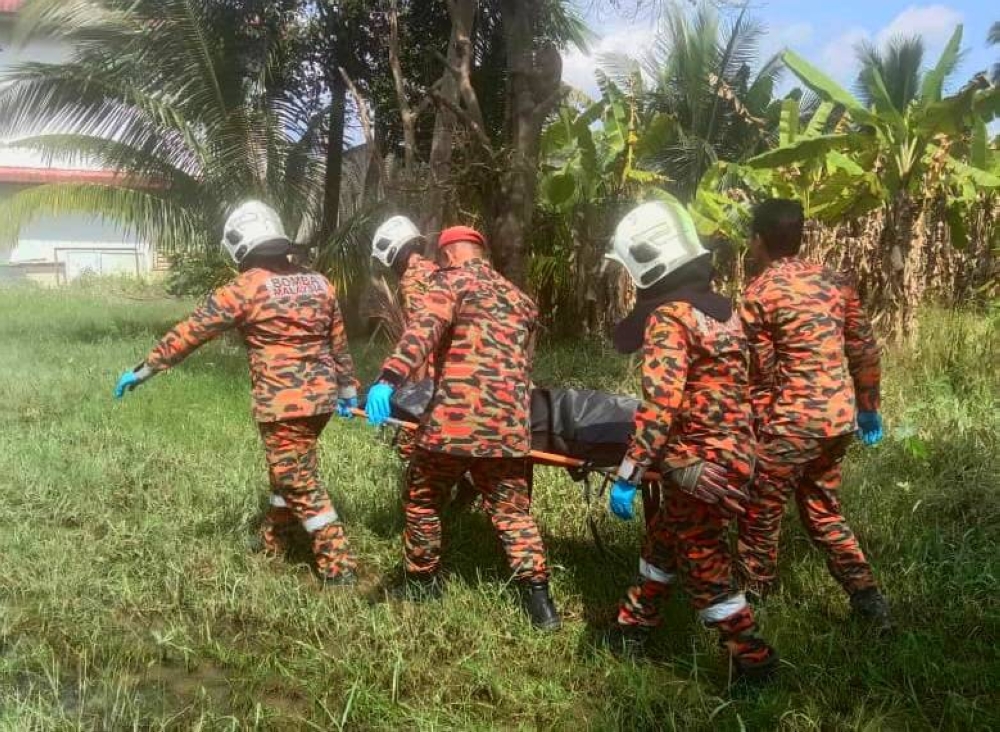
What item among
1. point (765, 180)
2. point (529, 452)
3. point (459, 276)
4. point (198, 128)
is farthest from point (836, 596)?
point (198, 128)

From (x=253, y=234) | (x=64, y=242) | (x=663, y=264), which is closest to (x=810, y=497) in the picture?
(x=663, y=264)

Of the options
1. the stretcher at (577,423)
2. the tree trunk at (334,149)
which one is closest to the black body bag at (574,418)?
the stretcher at (577,423)

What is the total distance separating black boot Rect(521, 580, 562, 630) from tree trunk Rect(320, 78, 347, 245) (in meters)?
9.92

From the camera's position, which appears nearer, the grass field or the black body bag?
the grass field

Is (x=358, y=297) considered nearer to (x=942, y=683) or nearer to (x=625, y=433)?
(x=625, y=433)

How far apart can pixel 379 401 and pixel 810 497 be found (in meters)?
1.83

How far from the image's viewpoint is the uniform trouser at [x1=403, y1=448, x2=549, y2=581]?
3703mm

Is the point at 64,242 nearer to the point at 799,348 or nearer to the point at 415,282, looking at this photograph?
the point at 415,282

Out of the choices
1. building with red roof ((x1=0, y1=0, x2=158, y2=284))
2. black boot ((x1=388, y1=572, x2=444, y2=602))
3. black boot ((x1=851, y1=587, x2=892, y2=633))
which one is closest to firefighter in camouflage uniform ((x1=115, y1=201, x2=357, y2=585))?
black boot ((x1=388, y1=572, x2=444, y2=602))

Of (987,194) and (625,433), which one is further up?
(987,194)

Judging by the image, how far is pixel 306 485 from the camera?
4.11m

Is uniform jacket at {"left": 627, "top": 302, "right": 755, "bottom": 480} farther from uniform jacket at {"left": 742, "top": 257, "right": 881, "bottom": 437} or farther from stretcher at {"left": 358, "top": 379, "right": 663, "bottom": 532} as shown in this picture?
stretcher at {"left": 358, "top": 379, "right": 663, "bottom": 532}

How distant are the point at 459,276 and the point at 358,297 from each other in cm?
800

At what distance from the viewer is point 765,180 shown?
8719mm
